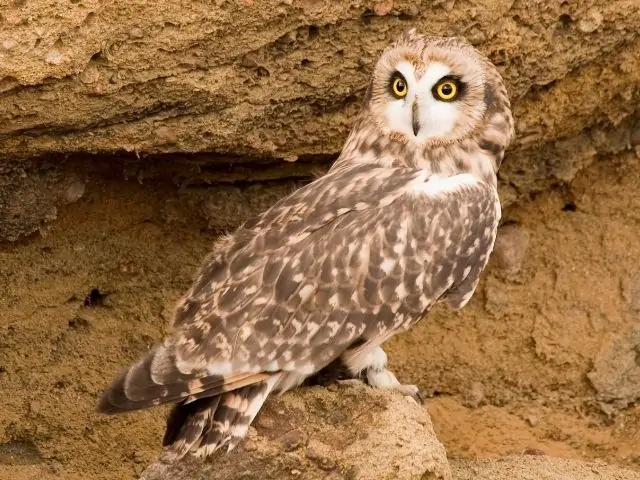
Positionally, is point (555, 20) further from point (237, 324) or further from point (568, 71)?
point (237, 324)

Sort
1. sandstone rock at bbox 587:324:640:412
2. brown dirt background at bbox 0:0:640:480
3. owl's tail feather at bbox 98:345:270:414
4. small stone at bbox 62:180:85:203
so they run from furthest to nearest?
1. sandstone rock at bbox 587:324:640:412
2. small stone at bbox 62:180:85:203
3. brown dirt background at bbox 0:0:640:480
4. owl's tail feather at bbox 98:345:270:414

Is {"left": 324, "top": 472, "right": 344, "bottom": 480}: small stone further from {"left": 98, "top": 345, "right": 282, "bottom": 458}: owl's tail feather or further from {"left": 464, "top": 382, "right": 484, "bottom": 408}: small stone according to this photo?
{"left": 464, "top": 382, "right": 484, "bottom": 408}: small stone

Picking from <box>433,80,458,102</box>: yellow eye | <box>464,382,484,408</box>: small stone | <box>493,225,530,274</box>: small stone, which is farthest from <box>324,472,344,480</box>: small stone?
<box>493,225,530,274</box>: small stone

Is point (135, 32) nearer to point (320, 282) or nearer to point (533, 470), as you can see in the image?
point (320, 282)

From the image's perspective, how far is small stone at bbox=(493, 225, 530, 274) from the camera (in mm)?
5172

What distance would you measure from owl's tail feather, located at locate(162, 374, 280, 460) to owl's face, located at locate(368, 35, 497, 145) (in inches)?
35.3

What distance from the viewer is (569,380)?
5.16 meters

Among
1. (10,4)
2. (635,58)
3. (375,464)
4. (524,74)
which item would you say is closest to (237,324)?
(375,464)

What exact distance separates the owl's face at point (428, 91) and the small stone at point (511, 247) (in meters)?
1.34

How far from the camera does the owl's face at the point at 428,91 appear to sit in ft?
12.3

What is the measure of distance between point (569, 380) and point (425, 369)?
0.58 m

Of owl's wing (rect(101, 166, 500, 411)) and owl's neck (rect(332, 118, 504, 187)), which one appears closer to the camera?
owl's wing (rect(101, 166, 500, 411))

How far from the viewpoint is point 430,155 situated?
3930 mm

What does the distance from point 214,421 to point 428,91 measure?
1.15 m
